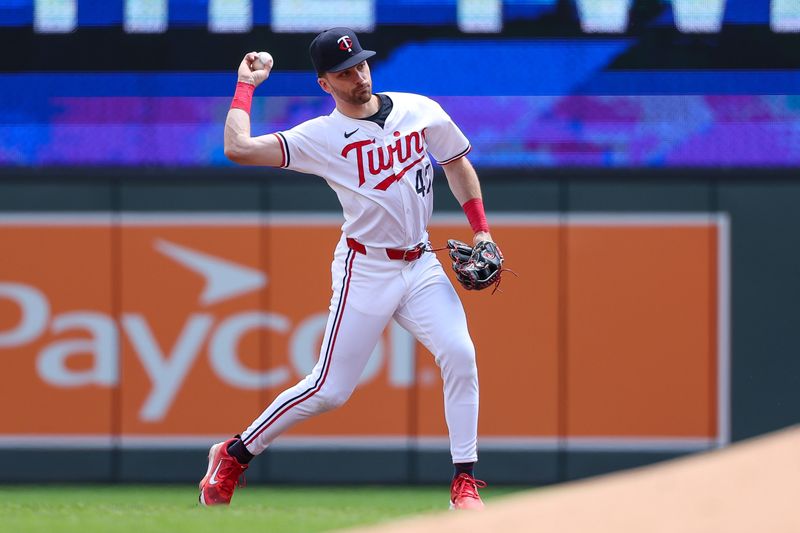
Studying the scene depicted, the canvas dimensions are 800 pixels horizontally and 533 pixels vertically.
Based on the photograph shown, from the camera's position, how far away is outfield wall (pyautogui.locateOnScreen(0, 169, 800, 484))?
6297 mm

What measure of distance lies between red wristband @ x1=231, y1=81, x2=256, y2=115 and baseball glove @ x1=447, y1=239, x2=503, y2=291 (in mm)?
826

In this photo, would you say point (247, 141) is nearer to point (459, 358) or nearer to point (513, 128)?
point (459, 358)

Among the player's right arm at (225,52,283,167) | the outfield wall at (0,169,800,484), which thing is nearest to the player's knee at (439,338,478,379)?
the player's right arm at (225,52,283,167)

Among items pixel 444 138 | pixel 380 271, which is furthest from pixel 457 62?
pixel 380 271

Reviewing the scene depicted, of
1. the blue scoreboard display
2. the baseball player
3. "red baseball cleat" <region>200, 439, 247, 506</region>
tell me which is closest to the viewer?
the baseball player

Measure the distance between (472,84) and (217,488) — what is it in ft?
7.90

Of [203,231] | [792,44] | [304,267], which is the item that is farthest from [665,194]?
[203,231]

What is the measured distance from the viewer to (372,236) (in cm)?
449

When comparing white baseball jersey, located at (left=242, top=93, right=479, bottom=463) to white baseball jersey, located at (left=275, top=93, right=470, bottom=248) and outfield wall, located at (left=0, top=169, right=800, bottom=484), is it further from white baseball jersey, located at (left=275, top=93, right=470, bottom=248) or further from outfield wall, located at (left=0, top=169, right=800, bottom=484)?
outfield wall, located at (left=0, top=169, right=800, bottom=484)

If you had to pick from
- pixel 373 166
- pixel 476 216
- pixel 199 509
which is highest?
pixel 373 166

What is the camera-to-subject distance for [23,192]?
6352 mm

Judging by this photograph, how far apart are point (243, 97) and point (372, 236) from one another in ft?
1.96

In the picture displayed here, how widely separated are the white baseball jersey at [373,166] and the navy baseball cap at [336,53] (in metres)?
0.19

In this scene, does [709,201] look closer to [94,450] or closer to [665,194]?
[665,194]
